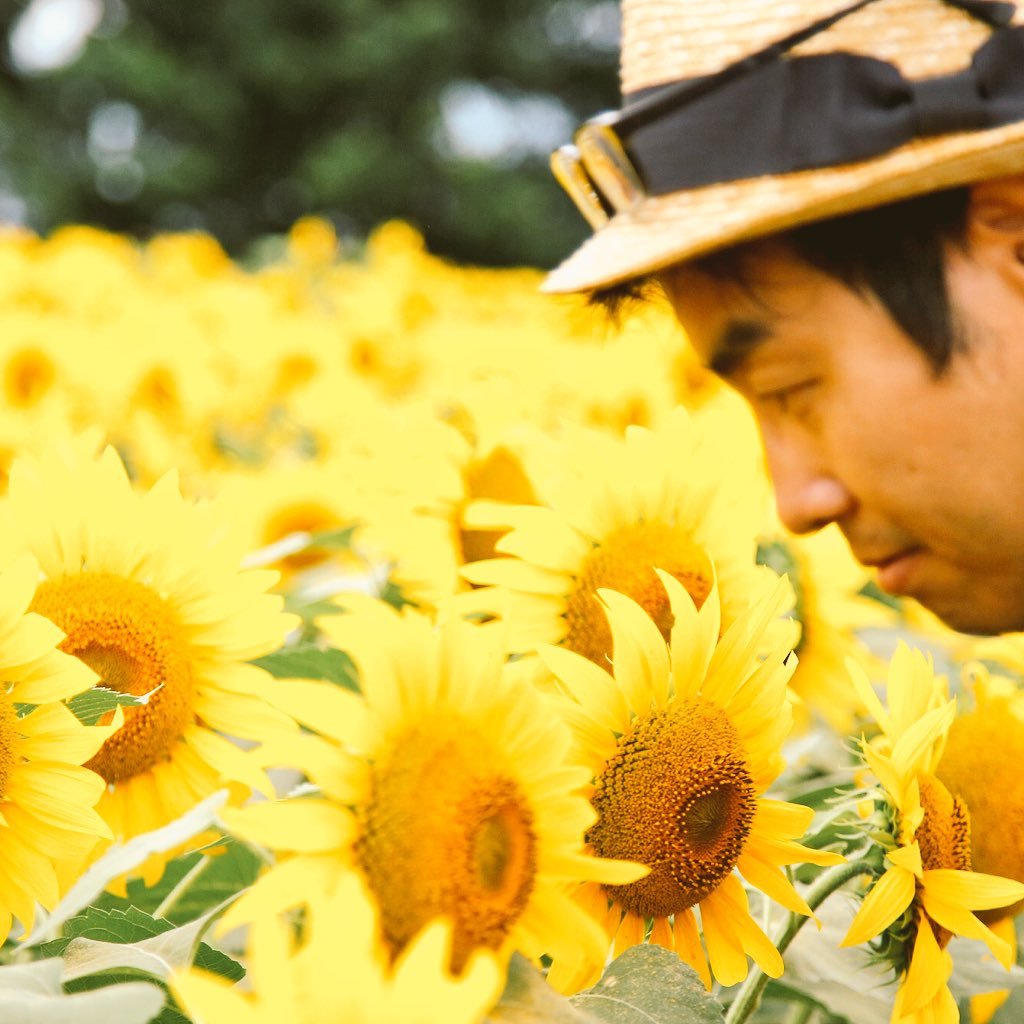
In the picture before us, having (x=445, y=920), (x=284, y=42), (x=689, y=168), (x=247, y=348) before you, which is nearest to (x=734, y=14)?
A: (x=689, y=168)

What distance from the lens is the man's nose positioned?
3.38 ft

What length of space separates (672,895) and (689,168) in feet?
1.74

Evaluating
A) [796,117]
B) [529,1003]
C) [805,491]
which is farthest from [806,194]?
[529,1003]

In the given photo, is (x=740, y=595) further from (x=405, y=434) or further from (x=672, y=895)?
(x=405, y=434)

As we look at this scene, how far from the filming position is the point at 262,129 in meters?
12.0

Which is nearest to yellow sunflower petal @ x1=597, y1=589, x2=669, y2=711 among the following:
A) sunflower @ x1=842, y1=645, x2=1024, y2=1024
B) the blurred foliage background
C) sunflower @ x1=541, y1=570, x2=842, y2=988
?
sunflower @ x1=541, y1=570, x2=842, y2=988

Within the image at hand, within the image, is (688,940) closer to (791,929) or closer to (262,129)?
(791,929)

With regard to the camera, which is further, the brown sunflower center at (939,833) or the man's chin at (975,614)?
the man's chin at (975,614)

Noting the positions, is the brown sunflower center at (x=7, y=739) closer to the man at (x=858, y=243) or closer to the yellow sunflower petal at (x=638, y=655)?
the yellow sunflower petal at (x=638, y=655)

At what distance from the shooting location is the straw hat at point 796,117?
0.93 m

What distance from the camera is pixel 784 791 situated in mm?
1073

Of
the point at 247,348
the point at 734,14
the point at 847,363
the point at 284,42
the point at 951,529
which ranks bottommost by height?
the point at 284,42

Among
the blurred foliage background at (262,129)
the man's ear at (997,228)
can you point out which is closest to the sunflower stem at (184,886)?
the man's ear at (997,228)

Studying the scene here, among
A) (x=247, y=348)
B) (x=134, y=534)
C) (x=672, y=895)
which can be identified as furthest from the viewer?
(x=247, y=348)
